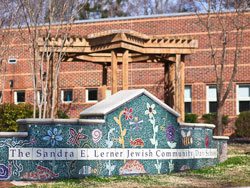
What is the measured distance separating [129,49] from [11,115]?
28.7ft

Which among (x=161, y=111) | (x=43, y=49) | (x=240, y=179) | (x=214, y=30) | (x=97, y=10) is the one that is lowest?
(x=240, y=179)

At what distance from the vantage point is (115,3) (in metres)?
62.0

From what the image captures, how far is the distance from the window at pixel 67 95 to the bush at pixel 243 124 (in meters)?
10.6

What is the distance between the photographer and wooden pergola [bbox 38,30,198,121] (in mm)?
Result: 20312

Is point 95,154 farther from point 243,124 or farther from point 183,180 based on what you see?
point 243,124

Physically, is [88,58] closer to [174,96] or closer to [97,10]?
[174,96]

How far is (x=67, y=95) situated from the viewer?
1358 inches

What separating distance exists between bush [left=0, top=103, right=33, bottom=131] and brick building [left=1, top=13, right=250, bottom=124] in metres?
4.11

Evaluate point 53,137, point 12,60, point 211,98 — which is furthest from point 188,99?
point 53,137

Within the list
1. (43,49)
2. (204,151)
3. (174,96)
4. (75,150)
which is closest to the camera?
(75,150)

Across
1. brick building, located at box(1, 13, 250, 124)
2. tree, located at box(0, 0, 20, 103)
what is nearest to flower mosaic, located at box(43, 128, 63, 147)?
tree, located at box(0, 0, 20, 103)

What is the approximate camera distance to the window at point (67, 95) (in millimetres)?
34312

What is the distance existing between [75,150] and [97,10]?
48205 millimetres

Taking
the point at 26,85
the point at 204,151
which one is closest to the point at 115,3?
the point at 26,85
